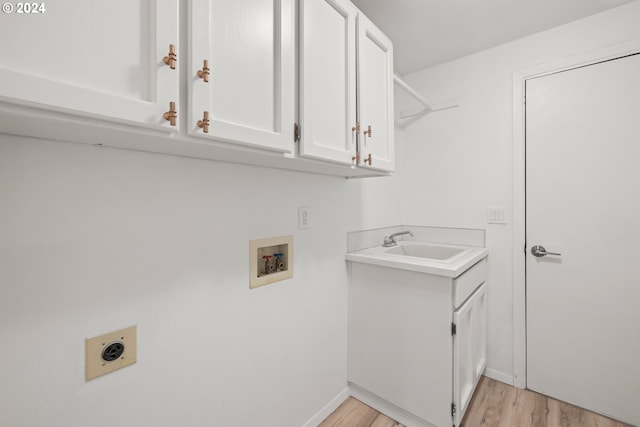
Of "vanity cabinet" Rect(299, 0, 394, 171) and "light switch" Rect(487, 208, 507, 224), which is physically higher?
"vanity cabinet" Rect(299, 0, 394, 171)

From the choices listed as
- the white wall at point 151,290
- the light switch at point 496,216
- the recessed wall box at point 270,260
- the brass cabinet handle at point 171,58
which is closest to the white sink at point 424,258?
the light switch at point 496,216

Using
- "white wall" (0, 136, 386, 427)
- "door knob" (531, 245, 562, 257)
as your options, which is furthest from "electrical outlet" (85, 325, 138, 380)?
"door knob" (531, 245, 562, 257)

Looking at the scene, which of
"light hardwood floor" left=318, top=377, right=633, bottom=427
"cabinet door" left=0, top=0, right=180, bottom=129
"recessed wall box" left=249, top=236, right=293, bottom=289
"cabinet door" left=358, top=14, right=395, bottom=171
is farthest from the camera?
"light hardwood floor" left=318, top=377, right=633, bottom=427

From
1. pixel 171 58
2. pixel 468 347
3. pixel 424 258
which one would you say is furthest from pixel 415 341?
pixel 171 58

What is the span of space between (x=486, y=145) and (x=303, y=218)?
154 centimetres

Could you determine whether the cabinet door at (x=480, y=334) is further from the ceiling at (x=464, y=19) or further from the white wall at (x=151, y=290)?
the ceiling at (x=464, y=19)

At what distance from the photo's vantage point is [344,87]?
1.28 meters

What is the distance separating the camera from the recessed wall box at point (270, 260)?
4.15ft

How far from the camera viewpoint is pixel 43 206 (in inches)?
29.5

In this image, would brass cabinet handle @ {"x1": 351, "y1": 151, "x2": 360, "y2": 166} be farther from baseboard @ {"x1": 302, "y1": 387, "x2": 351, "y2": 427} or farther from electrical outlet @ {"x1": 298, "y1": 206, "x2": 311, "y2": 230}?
baseboard @ {"x1": 302, "y1": 387, "x2": 351, "y2": 427}

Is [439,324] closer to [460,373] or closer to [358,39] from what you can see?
[460,373]

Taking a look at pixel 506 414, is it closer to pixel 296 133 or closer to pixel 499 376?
pixel 499 376

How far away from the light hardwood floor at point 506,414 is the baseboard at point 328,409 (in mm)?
22

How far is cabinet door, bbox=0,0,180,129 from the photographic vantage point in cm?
51
